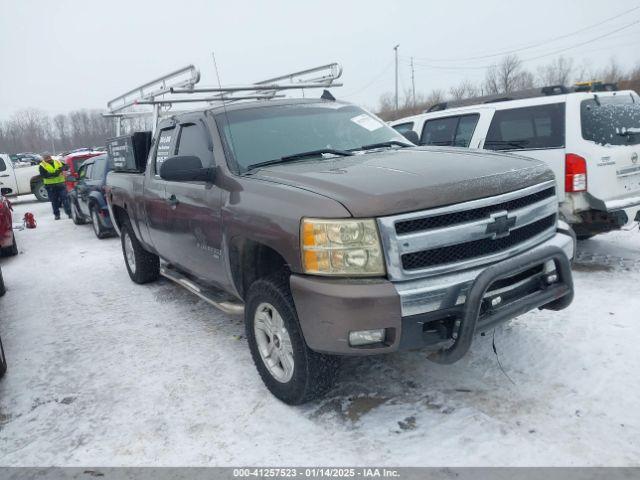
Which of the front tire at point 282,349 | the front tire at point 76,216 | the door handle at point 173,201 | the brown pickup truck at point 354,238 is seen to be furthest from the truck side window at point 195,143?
the front tire at point 76,216

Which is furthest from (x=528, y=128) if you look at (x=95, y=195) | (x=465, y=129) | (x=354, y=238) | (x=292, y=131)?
(x=95, y=195)

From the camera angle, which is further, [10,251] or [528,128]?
[10,251]

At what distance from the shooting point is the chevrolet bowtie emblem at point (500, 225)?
108 inches

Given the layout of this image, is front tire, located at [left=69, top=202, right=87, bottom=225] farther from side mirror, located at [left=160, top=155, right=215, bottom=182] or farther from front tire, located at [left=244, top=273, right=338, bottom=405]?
front tire, located at [left=244, top=273, right=338, bottom=405]

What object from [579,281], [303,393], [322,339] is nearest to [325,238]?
[322,339]

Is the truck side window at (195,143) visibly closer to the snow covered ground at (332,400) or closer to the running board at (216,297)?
the running board at (216,297)

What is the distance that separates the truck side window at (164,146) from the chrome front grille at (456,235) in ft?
9.17

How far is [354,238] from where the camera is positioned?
2.55 meters

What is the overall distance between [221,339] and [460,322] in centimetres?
242

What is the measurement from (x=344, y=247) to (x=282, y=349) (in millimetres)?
935

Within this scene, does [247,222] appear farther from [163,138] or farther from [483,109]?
[483,109]

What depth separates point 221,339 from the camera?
435cm

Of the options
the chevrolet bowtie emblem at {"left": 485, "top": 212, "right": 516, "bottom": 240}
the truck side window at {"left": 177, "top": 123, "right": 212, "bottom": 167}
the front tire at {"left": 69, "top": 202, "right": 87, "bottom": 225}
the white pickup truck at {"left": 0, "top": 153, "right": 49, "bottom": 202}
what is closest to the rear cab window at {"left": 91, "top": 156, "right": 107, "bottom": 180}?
the front tire at {"left": 69, "top": 202, "right": 87, "bottom": 225}

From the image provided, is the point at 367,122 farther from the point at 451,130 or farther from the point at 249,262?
the point at 451,130
